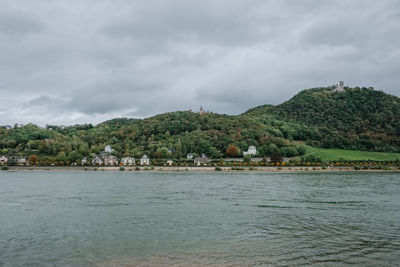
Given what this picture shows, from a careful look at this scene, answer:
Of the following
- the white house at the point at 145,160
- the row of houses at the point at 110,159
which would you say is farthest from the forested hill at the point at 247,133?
the white house at the point at 145,160

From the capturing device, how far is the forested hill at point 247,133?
360 feet

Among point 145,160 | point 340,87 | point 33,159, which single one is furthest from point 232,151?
point 340,87

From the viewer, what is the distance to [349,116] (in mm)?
142875

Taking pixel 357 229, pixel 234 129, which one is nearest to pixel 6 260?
pixel 357 229

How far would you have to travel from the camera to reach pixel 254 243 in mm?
13602

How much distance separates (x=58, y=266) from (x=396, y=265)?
456 inches

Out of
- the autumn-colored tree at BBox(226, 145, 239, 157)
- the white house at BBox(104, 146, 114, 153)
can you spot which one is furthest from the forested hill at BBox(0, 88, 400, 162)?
the white house at BBox(104, 146, 114, 153)

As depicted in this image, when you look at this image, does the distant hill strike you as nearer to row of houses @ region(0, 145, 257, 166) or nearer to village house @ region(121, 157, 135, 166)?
row of houses @ region(0, 145, 257, 166)

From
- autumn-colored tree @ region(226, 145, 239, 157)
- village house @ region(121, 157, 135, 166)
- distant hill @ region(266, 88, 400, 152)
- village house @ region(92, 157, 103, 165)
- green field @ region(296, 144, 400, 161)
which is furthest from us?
distant hill @ region(266, 88, 400, 152)

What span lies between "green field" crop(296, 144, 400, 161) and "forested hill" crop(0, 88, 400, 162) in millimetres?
5266

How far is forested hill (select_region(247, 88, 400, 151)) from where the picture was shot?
367 feet

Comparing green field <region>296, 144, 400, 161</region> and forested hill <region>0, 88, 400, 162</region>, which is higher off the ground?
forested hill <region>0, 88, 400, 162</region>

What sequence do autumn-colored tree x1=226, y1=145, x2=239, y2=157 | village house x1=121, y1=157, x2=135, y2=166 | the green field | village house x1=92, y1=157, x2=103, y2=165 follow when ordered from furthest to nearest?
village house x1=121, y1=157, x2=135, y2=166 < autumn-colored tree x1=226, y1=145, x2=239, y2=157 < village house x1=92, y1=157, x2=103, y2=165 < the green field

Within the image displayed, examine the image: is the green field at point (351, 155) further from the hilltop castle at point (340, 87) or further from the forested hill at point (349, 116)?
the hilltop castle at point (340, 87)
